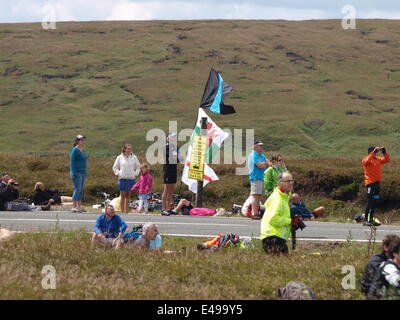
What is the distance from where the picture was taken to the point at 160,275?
12.0 metres

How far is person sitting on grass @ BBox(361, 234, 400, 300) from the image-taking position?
1097 cm

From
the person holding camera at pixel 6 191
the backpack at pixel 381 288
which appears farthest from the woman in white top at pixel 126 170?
the backpack at pixel 381 288

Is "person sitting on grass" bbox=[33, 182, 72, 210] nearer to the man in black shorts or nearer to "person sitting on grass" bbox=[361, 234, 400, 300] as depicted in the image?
the man in black shorts

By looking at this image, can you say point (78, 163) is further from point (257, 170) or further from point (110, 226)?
point (110, 226)

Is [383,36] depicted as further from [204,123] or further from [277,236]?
[277,236]

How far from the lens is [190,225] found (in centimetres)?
1966

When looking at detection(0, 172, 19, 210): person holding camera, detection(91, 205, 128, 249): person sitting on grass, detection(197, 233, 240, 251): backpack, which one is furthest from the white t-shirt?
detection(91, 205, 128, 249): person sitting on grass

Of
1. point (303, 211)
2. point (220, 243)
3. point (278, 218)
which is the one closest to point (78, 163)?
point (303, 211)

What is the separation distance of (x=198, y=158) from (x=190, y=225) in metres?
5.31

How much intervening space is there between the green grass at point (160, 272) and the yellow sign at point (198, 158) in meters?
10.2

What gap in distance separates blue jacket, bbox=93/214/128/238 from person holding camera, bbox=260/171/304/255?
2768 millimetres

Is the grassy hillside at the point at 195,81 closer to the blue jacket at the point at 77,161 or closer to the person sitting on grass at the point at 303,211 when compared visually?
the person sitting on grass at the point at 303,211

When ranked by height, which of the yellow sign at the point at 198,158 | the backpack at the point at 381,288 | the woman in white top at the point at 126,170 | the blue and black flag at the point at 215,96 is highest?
the blue and black flag at the point at 215,96

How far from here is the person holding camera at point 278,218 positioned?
1308 cm
